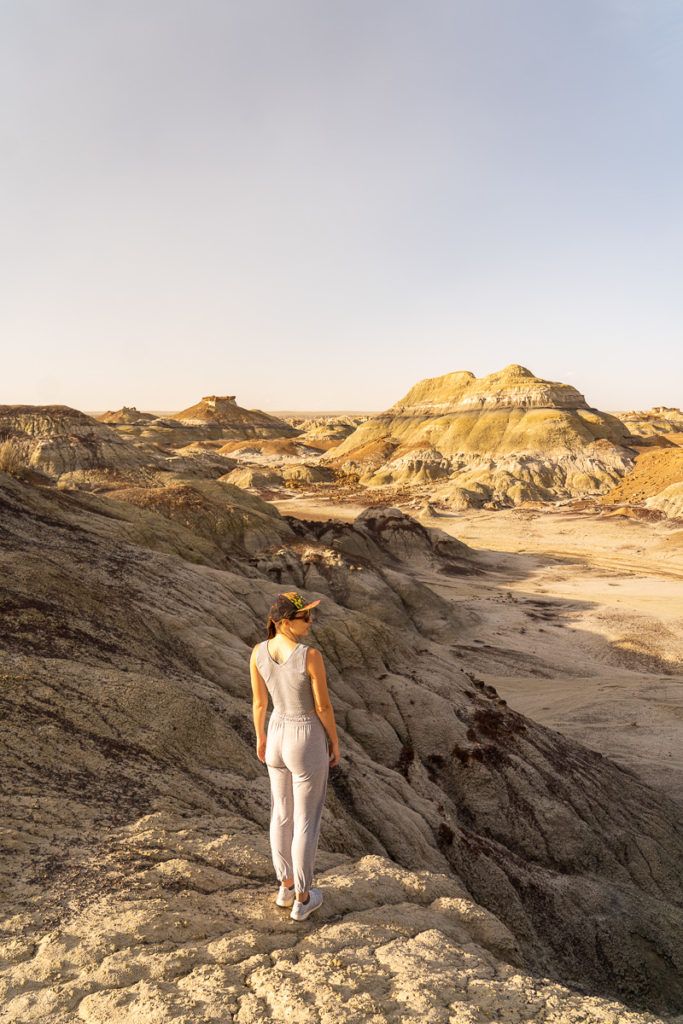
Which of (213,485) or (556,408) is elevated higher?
(556,408)

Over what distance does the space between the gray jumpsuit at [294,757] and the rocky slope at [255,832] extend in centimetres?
70

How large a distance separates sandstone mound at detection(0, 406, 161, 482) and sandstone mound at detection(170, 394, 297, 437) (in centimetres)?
8852

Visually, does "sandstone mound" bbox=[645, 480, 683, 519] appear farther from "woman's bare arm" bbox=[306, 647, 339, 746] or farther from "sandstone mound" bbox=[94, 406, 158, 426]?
"sandstone mound" bbox=[94, 406, 158, 426]

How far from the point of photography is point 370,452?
310 feet

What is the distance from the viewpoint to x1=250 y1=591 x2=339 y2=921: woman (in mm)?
4109

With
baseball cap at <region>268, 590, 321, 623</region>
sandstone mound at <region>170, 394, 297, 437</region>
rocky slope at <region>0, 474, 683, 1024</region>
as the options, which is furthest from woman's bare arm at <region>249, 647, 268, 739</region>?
sandstone mound at <region>170, 394, 297, 437</region>

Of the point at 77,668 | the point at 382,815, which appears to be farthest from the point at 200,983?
the point at 382,815

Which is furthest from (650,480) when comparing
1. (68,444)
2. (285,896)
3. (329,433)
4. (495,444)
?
(329,433)

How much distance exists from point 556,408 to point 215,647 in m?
85.4

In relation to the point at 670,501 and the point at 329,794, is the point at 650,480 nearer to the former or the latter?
the point at 670,501

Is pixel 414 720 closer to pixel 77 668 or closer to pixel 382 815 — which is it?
pixel 382 815

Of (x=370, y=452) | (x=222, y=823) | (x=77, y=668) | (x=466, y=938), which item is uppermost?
(x=370, y=452)

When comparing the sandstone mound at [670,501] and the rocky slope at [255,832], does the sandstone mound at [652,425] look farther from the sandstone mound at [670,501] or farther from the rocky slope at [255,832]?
the rocky slope at [255,832]

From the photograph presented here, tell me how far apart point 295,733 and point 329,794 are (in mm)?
4474
